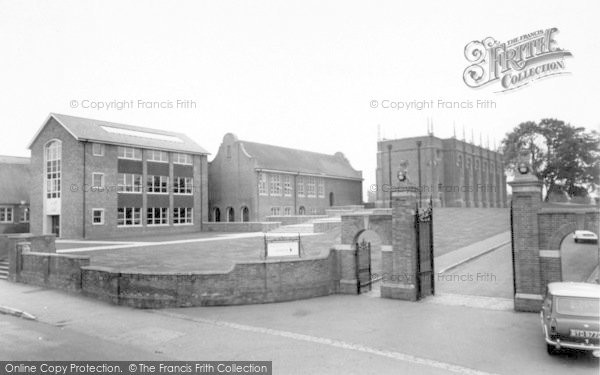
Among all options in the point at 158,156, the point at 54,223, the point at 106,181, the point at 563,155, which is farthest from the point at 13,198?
the point at 563,155

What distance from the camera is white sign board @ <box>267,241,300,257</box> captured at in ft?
50.1

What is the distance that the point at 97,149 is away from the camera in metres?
35.1

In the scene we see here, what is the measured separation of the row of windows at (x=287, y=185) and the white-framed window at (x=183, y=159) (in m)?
7.17

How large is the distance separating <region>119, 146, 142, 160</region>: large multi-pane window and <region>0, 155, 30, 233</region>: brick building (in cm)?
1330

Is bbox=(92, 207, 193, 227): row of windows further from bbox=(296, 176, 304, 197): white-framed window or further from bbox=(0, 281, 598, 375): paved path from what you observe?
bbox=(0, 281, 598, 375): paved path

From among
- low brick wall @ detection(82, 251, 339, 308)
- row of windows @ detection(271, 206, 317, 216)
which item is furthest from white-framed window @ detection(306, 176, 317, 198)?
low brick wall @ detection(82, 251, 339, 308)

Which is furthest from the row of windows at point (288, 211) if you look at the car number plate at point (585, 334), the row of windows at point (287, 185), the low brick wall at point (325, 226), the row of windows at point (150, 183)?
the car number plate at point (585, 334)

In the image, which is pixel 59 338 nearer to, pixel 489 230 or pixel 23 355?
pixel 23 355

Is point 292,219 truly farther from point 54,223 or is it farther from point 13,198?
point 13,198

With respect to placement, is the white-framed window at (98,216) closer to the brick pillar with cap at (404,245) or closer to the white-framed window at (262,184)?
the white-framed window at (262,184)

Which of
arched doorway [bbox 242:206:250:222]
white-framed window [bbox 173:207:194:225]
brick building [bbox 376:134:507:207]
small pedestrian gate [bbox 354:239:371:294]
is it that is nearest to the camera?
small pedestrian gate [bbox 354:239:371:294]

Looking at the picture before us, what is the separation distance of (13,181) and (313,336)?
144ft

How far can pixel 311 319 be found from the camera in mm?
12219

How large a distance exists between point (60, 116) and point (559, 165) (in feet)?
180
